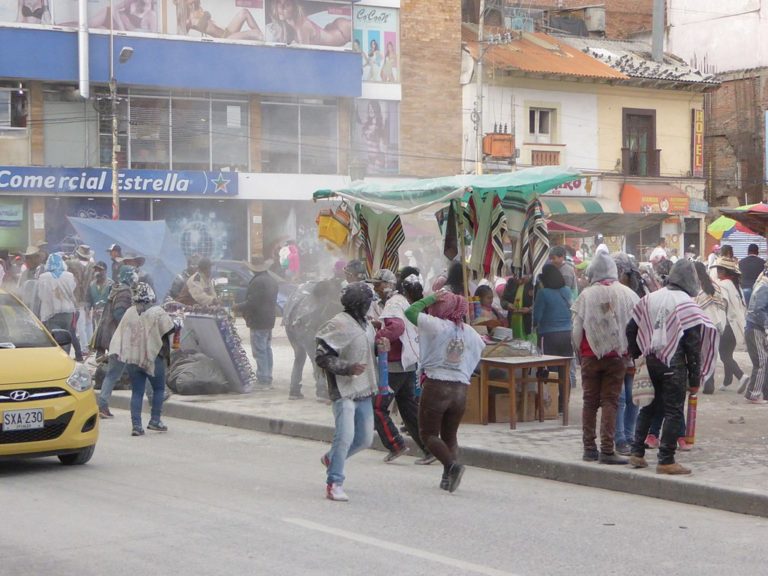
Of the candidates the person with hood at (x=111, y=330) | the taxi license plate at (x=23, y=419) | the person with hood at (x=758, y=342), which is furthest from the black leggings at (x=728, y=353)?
the taxi license plate at (x=23, y=419)

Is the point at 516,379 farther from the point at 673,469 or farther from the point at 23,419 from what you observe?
the point at 23,419

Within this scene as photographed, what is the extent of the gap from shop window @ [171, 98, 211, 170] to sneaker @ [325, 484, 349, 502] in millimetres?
30222

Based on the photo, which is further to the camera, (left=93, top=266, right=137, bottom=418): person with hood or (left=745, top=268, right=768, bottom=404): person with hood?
(left=745, top=268, right=768, bottom=404): person with hood

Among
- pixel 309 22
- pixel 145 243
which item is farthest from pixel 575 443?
pixel 309 22

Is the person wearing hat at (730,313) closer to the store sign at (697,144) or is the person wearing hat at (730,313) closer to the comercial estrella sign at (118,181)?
the comercial estrella sign at (118,181)

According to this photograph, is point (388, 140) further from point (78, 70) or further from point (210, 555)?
point (210, 555)

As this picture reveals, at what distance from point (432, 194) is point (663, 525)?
19.2 ft

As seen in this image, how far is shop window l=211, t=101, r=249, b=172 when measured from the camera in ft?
127

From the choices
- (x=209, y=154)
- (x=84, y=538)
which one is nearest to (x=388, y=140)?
(x=209, y=154)

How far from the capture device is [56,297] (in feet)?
60.6

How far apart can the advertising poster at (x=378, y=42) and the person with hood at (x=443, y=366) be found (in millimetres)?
32572

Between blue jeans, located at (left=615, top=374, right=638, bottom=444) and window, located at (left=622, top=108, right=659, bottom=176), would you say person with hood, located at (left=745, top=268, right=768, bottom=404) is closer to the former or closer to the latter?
blue jeans, located at (left=615, top=374, right=638, bottom=444)

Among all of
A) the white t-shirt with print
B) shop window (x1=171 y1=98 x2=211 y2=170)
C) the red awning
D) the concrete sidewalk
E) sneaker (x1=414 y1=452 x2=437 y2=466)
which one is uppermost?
shop window (x1=171 y1=98 x2=211 y2=170)

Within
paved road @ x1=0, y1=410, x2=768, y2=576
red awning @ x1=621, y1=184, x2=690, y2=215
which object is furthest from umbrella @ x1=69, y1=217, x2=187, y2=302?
red awning @ x1=621, y1=184, x2=690, y2=215
